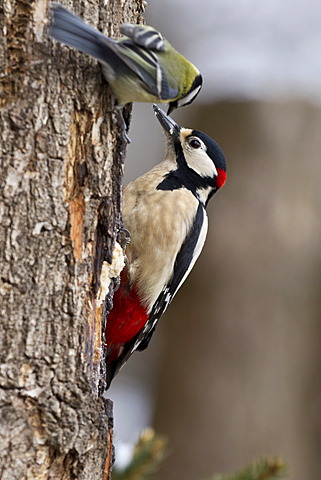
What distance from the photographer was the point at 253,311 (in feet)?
16.6

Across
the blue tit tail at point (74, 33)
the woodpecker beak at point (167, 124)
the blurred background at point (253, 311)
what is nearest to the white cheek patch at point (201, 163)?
the woodpecker beak at point (167, 124)

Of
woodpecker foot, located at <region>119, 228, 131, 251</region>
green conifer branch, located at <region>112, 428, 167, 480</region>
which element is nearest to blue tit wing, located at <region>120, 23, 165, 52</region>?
woodpecker foot, located at <region>119, 228, 131, 251</region>

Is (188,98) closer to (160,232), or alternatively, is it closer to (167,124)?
(160,232)

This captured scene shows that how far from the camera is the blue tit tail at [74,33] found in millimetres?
1760

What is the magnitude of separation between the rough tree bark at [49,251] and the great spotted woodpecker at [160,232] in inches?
37.6

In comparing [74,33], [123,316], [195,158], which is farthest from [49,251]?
[195,158]

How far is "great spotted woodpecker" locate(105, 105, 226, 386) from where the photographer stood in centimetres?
288

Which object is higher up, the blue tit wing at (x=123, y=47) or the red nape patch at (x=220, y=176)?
the red nape patch at (x=220, y=176)

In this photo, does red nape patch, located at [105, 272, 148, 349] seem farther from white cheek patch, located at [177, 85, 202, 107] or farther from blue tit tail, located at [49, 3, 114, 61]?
blue tit tail, located at [49, 3, 114, 61]

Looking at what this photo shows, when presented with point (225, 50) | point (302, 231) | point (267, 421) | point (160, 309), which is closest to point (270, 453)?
point (267, 421)

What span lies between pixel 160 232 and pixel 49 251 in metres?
1.14

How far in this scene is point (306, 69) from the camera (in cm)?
600

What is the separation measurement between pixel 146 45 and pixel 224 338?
3.35m

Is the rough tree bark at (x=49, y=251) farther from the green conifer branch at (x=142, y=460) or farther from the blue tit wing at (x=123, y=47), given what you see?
the green conifer branch at (x=142, y=460)
